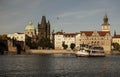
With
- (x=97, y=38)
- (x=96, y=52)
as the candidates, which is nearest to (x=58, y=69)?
(x=96, y=52)

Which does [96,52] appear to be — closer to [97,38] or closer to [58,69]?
[58,69]

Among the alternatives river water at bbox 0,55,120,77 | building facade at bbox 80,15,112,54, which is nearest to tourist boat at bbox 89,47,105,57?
river water at bbox 0,55,120,77

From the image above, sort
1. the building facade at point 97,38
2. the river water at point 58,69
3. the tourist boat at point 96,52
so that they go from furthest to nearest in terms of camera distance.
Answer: the building facade at point 97,38, the tourist boat at point 96,52, the river water at point 58,69

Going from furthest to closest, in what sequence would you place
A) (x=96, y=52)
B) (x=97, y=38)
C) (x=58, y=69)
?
(x=97, y=38), (x=96, y=52), (x=58, y=69)

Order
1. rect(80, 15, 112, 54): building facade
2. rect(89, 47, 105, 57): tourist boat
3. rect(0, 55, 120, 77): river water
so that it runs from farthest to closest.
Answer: rect(80, 15, 112, 54): building facade → rect(89, 47, 105, 57): tourist boat → rect(0, 55, 120, 77): river water

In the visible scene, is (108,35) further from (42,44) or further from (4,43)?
(4,43)

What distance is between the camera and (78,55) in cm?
11556

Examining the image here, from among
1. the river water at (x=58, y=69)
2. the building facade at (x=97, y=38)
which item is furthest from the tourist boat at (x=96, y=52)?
the building facade at (x=97, y=38)

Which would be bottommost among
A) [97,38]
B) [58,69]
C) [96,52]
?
[58,69]

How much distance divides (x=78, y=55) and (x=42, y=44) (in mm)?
65766

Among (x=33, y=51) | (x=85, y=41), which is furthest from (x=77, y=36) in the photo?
(x=33, y=51)

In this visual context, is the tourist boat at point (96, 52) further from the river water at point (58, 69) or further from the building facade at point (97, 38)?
the building facade at point (97, 38)

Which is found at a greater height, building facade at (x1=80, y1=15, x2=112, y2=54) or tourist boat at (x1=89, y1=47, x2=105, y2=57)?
building facade at (x1=80, y1=15, x2=112, y2=54)

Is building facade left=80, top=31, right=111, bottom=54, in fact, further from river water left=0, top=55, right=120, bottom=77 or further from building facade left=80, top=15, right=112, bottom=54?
river water left=0, top=55, right=120, bottom=77
